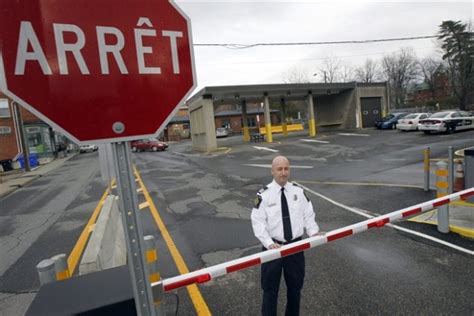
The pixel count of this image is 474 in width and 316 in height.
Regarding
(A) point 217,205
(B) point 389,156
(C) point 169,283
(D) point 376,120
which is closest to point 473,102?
(D) point 376,120

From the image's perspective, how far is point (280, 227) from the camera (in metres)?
2.84

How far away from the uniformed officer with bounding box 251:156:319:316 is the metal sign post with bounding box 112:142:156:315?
58.0 inches

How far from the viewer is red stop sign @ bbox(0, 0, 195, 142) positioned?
123 centimetres

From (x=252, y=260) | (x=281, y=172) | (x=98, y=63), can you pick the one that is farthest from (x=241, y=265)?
(x=98, y=63)

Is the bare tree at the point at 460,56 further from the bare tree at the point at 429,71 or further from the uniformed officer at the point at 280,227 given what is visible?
the uniformed officer at the point at 280,227

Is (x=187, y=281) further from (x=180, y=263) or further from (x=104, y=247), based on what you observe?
(x=180, y=263)

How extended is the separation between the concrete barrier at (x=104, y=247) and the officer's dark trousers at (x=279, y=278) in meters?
1.88

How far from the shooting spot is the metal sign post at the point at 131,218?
4.83 feet

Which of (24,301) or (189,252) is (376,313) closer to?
(189,252)

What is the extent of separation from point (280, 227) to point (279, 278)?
511 millimetres

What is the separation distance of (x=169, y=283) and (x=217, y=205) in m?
5.95

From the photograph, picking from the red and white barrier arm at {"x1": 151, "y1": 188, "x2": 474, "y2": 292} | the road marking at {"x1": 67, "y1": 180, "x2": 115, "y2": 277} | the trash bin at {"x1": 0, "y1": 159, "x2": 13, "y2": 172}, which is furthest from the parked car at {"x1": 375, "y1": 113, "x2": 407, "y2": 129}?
the trash bin at {"x1": 0, "y1": 159, "x2": 13, "y2": 172}

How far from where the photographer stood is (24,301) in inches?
153

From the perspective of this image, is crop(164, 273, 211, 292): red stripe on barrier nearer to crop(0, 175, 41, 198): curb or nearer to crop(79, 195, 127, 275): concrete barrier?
crop(79, 195, 127, 275): concrete barrier
